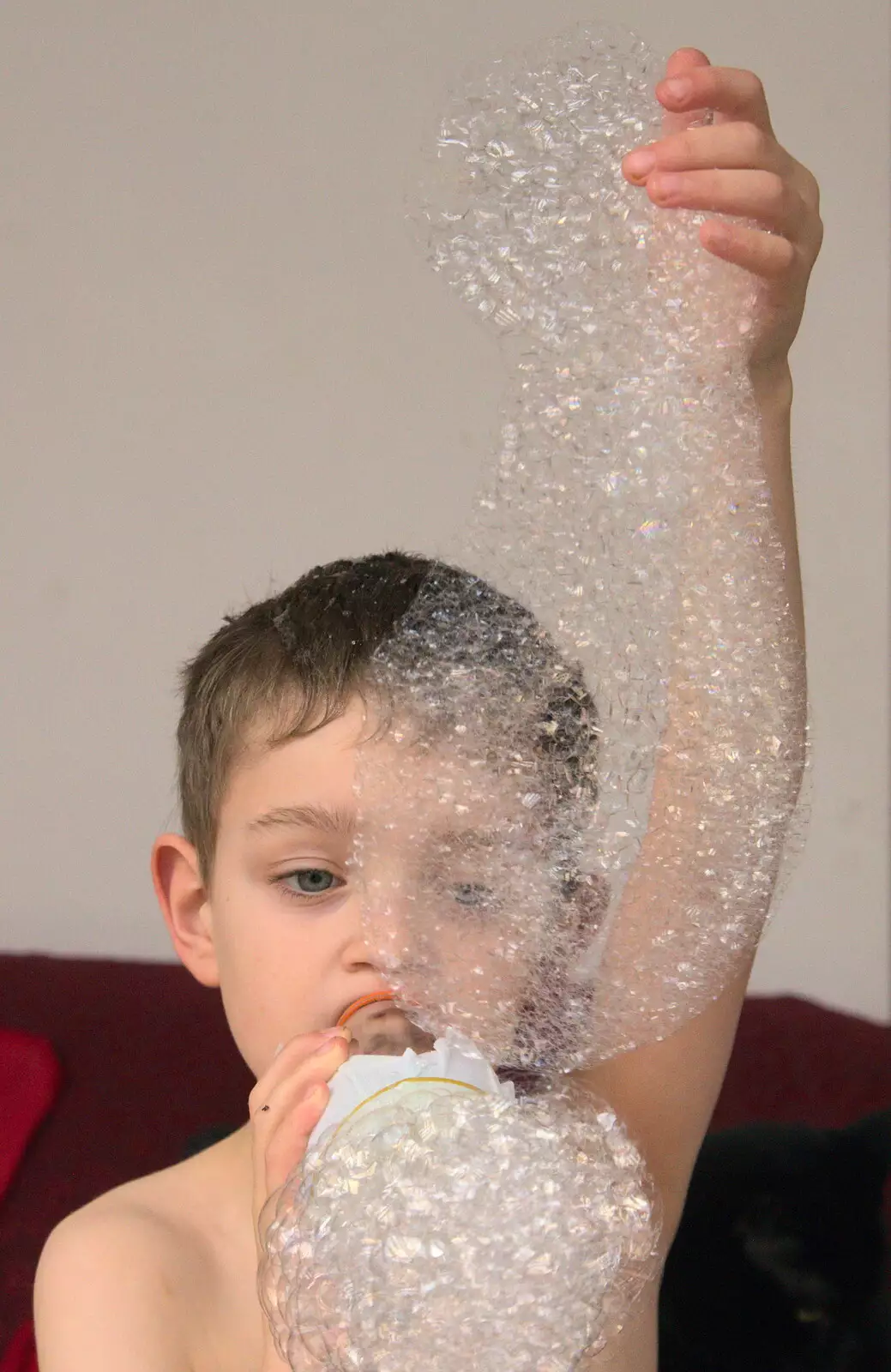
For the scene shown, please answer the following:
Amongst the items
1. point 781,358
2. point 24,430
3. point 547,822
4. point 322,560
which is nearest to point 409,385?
point 322,560

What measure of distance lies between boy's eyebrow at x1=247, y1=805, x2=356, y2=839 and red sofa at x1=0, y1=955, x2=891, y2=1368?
463 millimetres

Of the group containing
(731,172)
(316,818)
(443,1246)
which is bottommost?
(443,1246)

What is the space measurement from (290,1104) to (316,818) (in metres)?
0.14

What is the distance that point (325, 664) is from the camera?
2.31 feet

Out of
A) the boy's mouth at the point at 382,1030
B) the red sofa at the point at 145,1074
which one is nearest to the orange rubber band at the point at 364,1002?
the boy's mouth at the point at 382,1030

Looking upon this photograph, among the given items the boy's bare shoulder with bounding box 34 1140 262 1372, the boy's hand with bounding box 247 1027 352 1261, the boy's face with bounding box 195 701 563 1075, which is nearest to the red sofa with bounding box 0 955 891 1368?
the boy's bare shoulder with bounding box 34 1140 262 1372

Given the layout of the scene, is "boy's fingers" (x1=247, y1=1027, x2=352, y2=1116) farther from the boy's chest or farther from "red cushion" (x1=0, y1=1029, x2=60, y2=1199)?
"red cushion" (x1=0, y1=1029, x2=60, y2=1199)

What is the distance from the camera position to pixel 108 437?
4.40ft

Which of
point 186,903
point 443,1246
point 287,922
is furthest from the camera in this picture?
point 186,903

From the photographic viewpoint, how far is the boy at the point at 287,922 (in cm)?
57

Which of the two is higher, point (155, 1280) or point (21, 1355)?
point (155, 1280)

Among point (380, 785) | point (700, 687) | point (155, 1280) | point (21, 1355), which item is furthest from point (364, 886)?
point (21, 1355)

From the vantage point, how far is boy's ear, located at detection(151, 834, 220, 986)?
0.80 meters

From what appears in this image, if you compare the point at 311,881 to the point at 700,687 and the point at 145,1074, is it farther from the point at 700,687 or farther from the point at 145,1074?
the point at 145,1074
